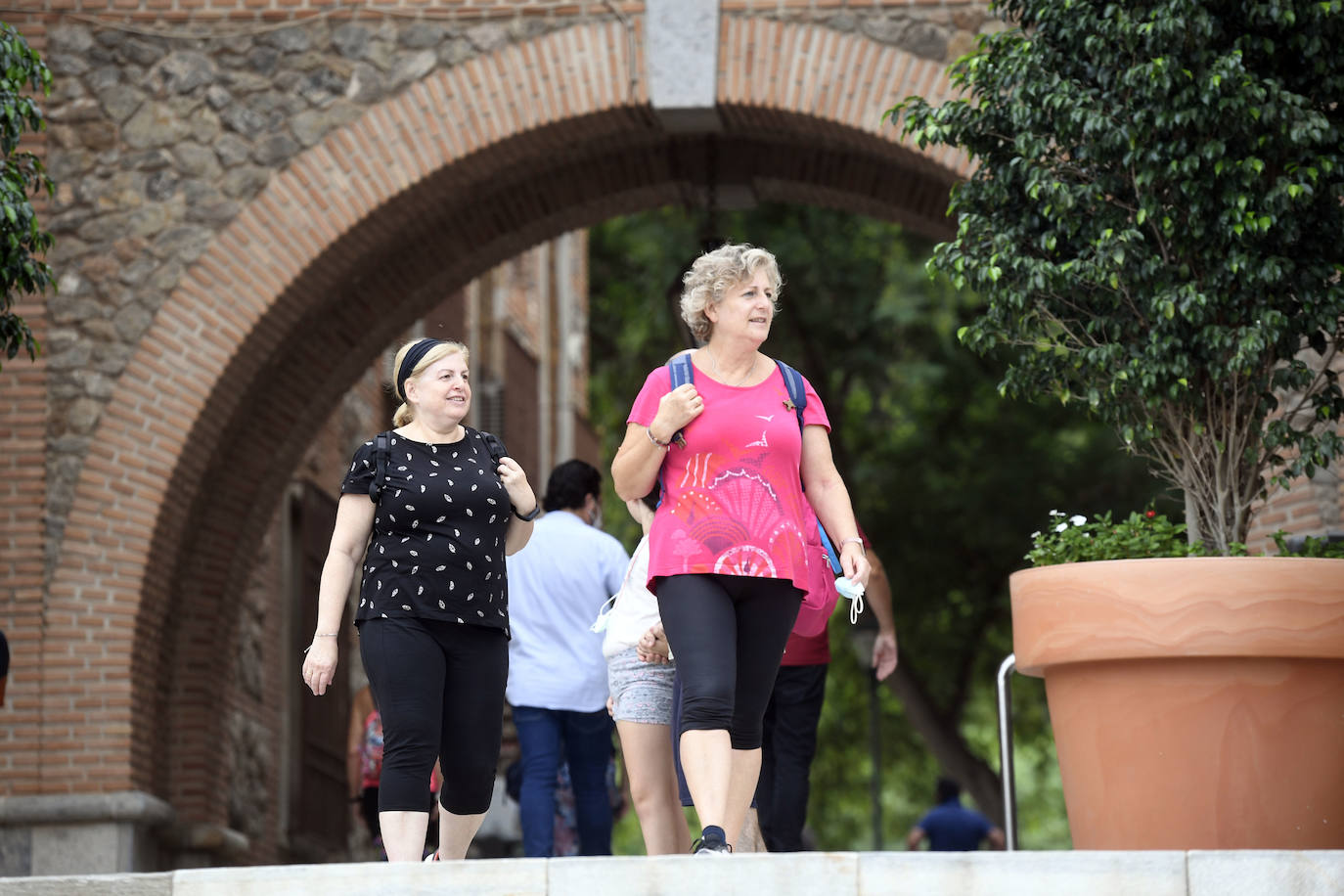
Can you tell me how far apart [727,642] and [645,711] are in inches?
41.0

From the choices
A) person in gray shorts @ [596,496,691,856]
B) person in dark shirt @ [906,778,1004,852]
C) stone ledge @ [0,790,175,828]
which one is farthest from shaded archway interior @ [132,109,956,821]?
person in gray shorts @ [596,496,691,856]

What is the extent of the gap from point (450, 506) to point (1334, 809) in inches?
113

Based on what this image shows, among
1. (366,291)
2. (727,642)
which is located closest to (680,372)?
(727,642)

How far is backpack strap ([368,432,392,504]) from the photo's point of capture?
19.1ft

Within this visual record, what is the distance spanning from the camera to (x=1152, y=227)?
278 inches

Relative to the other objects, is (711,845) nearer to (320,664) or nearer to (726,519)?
(726,519)

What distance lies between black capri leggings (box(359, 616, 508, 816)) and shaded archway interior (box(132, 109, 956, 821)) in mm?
5276

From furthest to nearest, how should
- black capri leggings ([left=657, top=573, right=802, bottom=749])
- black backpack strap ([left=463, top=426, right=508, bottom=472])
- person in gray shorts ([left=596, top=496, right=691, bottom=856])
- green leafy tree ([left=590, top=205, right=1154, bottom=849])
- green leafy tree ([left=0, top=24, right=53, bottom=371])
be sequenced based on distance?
green leafy tree ([left=590, top=205, right=1154, bottom=849]), green leafy tree ([left=0, top=24, right=53, bottom=371]), person in gray shorts ([left=596, top=496, right=691, bottom=856]), black backpack strap ([left=463, top=426, right=508, bottom=472]), black capri leggings ([left=657, top=573, right=802, bottom=749])

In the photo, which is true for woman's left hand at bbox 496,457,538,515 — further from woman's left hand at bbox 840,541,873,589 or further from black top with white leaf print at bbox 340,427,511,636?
woman's left hand at bbox 840,541,873,589

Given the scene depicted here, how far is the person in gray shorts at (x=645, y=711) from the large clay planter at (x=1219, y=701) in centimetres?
137

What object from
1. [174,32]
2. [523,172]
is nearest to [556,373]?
[523,172]

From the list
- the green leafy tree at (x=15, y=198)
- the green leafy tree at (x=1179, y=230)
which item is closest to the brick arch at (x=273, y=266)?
the green leafy tree at (x=15, y=198)

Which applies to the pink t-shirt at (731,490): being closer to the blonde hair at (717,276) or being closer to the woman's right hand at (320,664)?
the blonde hair at (717,276)

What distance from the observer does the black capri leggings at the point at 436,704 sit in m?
5.68
